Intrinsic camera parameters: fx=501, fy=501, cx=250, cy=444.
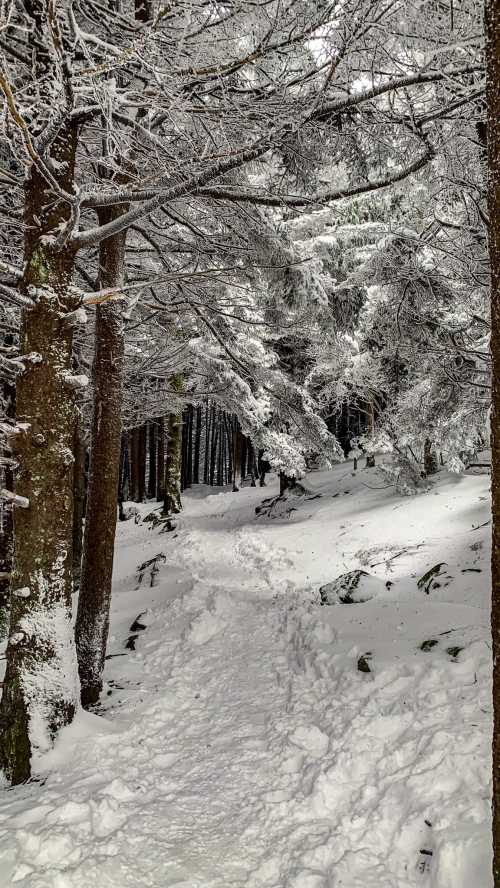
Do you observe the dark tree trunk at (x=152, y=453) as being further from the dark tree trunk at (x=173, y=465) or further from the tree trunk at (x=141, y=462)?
the dark tree trunk at (x=173, y=465)

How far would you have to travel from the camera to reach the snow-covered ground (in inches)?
Answer: 116

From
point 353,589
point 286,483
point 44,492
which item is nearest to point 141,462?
point 286,483

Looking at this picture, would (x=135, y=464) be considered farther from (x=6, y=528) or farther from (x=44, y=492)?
(x=44, y=492)

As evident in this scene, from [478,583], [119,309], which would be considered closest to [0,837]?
[119,309]

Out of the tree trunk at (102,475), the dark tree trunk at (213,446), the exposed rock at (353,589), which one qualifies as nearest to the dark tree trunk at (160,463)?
the dark tree trunk at (213,446)

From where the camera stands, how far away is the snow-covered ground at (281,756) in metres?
2.96

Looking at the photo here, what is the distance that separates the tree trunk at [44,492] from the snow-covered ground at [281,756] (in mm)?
460

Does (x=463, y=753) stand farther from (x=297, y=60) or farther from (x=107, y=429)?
(x=297, y=60)

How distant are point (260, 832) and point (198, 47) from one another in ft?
20.5

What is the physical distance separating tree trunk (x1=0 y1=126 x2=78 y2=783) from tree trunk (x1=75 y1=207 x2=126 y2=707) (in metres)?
1.19

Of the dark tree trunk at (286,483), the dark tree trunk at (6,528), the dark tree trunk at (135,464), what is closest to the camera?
the dark tree trunk at (6,528)

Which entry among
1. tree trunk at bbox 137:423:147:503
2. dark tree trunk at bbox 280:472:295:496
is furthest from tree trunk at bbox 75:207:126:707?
tree trunk at bbox 137:423:147:503

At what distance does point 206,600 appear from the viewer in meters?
8.24

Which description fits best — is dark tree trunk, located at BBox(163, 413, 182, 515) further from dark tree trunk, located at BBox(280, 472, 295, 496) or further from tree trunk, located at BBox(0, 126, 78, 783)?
tree trunk, located at BBox(0, 126, 78, 783)
